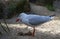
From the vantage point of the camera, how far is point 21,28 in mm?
6957

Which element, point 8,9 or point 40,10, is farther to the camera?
point 40,10

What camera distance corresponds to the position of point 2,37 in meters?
5.91

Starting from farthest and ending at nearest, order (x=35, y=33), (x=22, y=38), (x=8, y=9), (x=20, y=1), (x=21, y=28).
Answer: (x=20, y=1), (x=8, y=9), (x=21, y=28), (x=35, y=33), (x=22, y=38)

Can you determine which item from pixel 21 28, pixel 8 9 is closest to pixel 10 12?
pixel 8 9

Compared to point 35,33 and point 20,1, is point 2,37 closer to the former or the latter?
point 35,33

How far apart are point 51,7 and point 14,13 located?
283cm

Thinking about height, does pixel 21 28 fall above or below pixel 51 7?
above

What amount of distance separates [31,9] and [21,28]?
3845 millimetres

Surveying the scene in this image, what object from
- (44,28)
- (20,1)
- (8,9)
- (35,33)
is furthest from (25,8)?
(35,33)

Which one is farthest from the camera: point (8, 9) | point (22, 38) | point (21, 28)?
point (8, 9)

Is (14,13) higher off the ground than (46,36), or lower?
lower

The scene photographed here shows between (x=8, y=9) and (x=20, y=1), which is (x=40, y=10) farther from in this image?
(x=8, y=9)

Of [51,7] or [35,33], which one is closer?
[35,33]

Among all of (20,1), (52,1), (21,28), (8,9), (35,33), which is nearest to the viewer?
(35,33)
